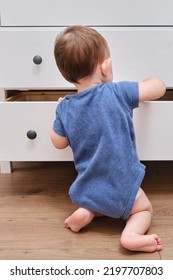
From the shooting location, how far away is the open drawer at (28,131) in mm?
865

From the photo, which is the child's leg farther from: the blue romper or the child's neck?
the child's neck

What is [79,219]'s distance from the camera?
752mm

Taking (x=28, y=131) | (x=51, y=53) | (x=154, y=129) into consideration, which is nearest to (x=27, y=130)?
(x=28, y=131)

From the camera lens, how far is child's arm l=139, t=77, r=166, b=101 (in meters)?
0.76

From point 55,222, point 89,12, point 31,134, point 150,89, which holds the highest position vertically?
point 89,12

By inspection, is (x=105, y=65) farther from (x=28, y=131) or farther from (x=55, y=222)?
(x=55, y=222)

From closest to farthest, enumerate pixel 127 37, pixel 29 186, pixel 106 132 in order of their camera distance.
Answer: pixel 106 132
pixel 127 37
pixel 29 186

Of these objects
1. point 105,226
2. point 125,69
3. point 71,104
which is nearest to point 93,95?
point 71,104

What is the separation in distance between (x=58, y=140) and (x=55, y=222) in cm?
20

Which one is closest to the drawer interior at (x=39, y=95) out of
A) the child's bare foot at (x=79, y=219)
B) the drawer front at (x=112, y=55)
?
the drawer front at (x=112, y=55)

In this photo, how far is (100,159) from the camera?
2.46ft

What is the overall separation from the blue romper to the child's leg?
25mm

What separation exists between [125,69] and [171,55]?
12 cm

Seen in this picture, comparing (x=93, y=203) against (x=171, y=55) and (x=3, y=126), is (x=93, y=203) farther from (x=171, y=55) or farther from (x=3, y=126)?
(x=171, y=55)
